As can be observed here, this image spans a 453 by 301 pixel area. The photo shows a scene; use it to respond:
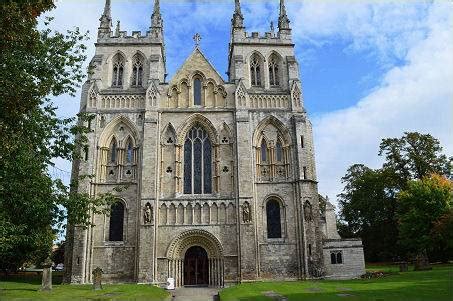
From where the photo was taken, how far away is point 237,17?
3703 centimetres

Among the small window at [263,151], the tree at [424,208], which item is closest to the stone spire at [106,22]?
the small window at [263,151]

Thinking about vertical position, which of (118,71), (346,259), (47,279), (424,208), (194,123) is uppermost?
(118,71)

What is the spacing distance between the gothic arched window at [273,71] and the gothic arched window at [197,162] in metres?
7.60

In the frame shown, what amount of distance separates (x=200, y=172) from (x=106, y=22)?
15876 mm

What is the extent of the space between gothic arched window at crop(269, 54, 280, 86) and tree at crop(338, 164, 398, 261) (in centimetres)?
2139

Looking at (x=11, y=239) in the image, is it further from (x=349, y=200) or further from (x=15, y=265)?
(x=349, y=200)

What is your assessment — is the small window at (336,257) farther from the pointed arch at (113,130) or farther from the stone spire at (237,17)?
the stone spire at (237,17)

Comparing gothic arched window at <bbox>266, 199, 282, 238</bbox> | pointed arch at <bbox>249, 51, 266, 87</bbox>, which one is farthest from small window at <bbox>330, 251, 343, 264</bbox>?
pointed arch at <bbox>249, 51, 266, 87</bbox>

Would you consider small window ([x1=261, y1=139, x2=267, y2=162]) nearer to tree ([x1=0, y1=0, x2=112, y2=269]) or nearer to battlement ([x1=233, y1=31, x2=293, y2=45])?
battlement ([x1=233, y1=31, x2=293, y2=45])

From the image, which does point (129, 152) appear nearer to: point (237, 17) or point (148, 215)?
point (148, 215)

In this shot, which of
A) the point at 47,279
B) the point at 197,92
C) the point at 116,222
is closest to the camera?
the point at 47,279

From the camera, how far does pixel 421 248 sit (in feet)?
125

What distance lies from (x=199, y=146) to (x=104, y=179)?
7.76 metres

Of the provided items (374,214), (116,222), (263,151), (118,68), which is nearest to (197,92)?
(118,68)
